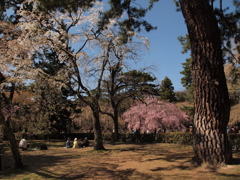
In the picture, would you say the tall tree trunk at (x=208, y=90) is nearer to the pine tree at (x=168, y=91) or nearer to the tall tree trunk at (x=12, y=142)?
the tall tree trunk at (x=12, y=142)

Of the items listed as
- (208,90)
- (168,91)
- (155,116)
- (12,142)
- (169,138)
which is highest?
(168,91)

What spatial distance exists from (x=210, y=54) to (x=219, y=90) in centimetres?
112

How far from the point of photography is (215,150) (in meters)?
6.35

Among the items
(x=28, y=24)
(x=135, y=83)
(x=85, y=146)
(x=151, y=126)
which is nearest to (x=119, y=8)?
(x=28, y=24)

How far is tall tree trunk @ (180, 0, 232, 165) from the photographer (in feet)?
21.0

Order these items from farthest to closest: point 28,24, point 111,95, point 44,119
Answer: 1. point 44,119
2. point 111,95
3. point 28,24

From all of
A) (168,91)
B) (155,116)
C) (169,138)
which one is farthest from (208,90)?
(168,91)

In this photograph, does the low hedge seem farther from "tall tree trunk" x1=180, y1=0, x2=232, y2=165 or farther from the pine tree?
the pine tree

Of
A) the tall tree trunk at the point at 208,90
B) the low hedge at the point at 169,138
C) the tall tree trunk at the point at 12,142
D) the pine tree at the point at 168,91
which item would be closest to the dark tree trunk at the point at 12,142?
the tall tree trunk at the point at 12,142

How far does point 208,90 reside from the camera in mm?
6508

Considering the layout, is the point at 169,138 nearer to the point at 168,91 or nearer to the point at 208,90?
the point at 208,90

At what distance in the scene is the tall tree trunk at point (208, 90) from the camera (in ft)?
21.0

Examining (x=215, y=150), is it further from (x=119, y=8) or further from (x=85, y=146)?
(x=85, y=146)

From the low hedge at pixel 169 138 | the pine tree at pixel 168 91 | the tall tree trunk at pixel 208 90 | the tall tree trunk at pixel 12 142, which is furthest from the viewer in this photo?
the pine tree at pixel 168 91
